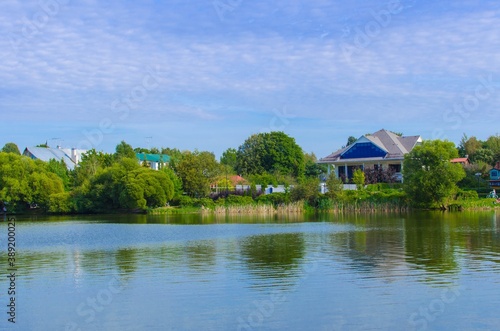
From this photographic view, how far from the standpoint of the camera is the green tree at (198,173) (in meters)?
64.8

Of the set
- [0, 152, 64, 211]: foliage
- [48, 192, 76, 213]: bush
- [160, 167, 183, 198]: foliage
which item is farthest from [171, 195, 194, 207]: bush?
[0, 152, 64, 211]: foliage

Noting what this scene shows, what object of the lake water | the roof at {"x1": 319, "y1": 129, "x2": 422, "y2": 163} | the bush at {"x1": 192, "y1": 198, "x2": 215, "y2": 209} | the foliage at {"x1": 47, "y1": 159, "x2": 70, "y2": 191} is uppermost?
the roof at {"x1": 319, "y1": 129, "x2": 422, "y2": 163}

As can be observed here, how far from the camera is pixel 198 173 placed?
65188 millimetres

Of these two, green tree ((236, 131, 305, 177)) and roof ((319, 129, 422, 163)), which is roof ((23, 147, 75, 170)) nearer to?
green tree ((236, 131, 305, 177))

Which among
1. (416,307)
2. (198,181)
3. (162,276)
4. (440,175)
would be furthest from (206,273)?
(198,181)

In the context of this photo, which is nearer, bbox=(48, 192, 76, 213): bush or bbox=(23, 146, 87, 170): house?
bbox=(48, 192, 76, 213): bush

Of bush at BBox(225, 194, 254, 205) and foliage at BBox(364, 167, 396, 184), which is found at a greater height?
foliage at BBox(364, 167, 396, 184)

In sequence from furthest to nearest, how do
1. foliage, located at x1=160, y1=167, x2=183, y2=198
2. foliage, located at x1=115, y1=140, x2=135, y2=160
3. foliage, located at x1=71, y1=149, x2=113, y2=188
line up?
foliage, located at x1=115, y1=140, x2=135, y2=160 < foliage, located at x1=71, y1=149, x2=113, y2=188 < foliage, located at x1=160, y1=167, x2=183, y2=198

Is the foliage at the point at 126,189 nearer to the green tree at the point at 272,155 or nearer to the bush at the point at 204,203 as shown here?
the bush at the point at 204,203

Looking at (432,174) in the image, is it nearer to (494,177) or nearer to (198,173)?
(494,177)

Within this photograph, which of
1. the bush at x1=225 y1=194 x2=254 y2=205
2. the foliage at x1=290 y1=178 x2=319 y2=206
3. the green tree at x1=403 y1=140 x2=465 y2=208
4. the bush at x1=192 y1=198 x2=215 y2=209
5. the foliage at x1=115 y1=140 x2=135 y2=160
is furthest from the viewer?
the foliage at x1=115 y1=140 x2=135 y2=160

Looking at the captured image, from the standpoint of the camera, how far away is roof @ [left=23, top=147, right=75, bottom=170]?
85.1 m

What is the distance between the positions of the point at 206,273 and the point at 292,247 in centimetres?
707

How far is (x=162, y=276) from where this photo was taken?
18.3 metres
